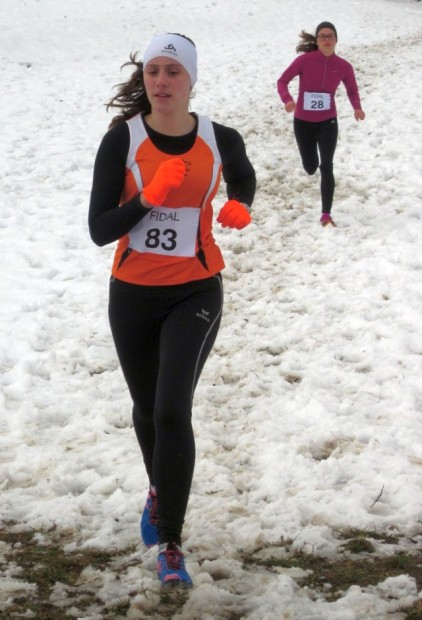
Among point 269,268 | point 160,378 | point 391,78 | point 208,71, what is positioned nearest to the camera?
point 160,378

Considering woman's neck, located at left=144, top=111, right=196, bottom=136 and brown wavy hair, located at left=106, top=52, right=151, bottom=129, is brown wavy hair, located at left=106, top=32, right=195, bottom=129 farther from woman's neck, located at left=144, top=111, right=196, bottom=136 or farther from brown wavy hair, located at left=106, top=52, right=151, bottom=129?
woman's neck, located at left=144, top=111, right=196, bottom=136

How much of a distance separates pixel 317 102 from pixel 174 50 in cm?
586

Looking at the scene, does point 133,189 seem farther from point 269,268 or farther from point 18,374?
point 269,268

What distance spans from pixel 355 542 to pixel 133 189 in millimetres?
2105

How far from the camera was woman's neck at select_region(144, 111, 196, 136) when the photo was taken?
3527 millimetres

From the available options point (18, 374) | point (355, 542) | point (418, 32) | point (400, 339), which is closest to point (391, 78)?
point (418, 32)

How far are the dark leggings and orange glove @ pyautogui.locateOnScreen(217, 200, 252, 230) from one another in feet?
18.4

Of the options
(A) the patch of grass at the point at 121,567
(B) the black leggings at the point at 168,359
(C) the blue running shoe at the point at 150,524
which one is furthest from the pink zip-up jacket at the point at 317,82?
(C) the blue running shoe at the point at 150,524

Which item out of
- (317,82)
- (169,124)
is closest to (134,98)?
(169,124)

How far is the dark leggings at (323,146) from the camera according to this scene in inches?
362

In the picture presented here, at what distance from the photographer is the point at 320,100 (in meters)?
9.12

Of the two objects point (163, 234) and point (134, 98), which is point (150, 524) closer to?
point (163, 234)

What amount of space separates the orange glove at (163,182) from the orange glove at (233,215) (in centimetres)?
42

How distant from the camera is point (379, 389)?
5.91 meters
